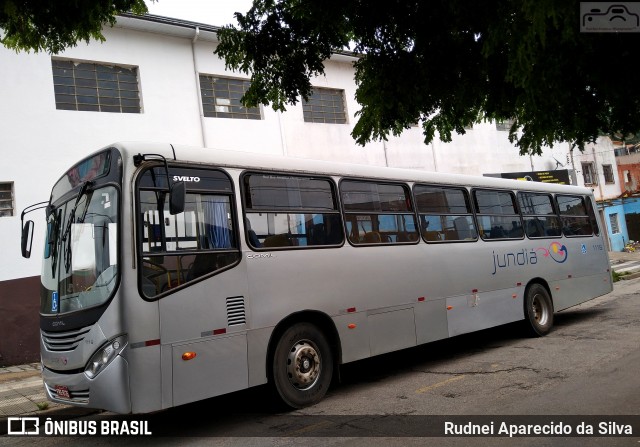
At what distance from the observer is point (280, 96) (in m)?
6.38

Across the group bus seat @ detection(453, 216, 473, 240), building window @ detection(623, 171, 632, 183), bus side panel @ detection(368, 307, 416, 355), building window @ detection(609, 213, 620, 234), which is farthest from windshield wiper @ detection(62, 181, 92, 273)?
building window @ detection(623, 171, 632, 183)

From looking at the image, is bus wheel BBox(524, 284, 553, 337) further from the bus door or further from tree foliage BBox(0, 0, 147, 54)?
tree foliage BBox(0, 0, 147, 54)

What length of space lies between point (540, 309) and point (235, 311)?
7133 millimetres

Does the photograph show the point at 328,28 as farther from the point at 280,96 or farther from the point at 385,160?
the point at 385,160

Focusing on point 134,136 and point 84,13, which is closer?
point 84,13

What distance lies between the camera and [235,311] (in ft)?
19.2

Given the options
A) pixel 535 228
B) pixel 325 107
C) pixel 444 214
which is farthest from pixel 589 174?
pixel 444 214

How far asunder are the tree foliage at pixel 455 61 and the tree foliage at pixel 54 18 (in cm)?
153

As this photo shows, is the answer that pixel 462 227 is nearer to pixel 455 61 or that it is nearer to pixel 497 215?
pixel 497 215

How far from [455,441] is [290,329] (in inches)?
90.3

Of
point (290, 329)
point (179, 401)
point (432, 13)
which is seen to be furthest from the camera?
point (290, 329)

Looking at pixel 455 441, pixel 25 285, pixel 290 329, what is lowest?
pixel 455 441

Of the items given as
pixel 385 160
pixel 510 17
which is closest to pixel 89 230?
pixel 510 17

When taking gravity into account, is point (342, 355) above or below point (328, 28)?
below
